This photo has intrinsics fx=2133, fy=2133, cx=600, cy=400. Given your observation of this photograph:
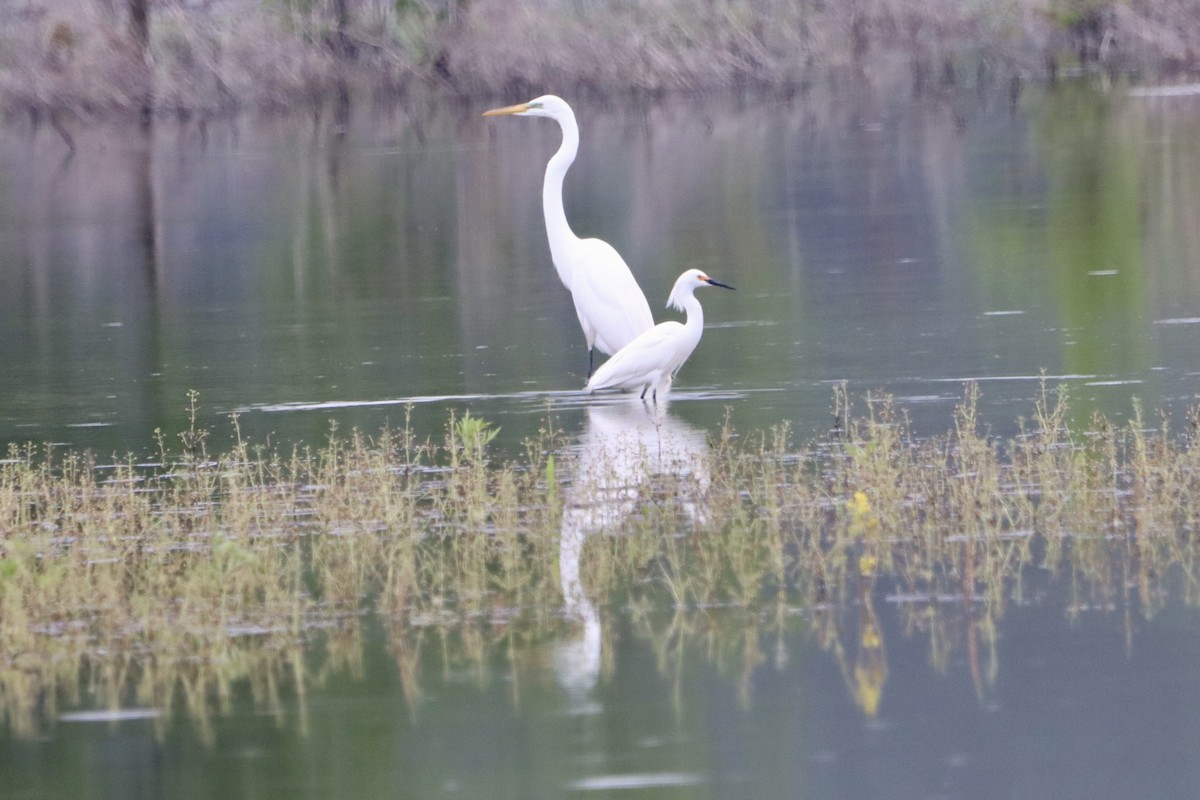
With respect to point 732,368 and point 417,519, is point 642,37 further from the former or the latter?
point 417,519

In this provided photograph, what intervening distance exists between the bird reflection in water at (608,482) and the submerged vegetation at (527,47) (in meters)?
29.9

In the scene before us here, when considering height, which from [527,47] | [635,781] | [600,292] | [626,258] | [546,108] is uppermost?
[527,47]

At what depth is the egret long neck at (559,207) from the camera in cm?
1288

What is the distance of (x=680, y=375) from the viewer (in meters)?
12.4

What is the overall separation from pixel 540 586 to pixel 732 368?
5.24m

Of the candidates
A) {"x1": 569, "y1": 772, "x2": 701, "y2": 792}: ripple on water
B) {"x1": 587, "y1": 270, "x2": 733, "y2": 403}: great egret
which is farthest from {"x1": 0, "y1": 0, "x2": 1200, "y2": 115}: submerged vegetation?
{"x1": 569, "y1": 772, "x2": 701, "y2": 792}: ripple on water

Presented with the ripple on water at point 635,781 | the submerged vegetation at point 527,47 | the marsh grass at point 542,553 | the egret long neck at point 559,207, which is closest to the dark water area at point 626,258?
Result: the egret long neck at point 559,207

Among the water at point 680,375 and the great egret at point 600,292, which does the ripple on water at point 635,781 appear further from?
the great egret at point 600,292

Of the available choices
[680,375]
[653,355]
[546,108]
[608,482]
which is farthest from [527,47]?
[608,482]

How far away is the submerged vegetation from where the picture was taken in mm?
40375

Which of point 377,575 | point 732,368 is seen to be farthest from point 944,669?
point 732,368

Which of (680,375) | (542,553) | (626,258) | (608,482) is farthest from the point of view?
(626,258)

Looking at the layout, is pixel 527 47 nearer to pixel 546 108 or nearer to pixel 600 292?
pixel 546 108

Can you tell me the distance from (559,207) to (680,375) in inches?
59.7
